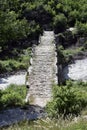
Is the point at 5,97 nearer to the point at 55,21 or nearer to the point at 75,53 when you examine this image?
the point at 75,53

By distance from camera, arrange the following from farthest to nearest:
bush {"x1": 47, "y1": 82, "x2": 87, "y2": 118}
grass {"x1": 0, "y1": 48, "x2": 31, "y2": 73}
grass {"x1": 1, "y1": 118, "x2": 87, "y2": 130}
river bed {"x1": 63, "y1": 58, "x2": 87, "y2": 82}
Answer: grass {"x1": 0, "y1": 48, "x2": 31, "y2": 73}
river bed {"x1": 63, "y1": 58, "x2": 87, "y2": 82}
bush {"x1": 47, "y1": 82, "x2": 87, "y2": 118}
grass {"x1": 1, "y1": 118, "x2": 87, "y2": 130}

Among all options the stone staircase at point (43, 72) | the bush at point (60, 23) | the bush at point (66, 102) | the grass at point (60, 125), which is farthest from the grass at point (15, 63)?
the grass at point (60, 125)

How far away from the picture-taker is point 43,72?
28.9 metres

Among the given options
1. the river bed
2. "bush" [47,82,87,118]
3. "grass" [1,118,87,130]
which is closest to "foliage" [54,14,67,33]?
the river bed

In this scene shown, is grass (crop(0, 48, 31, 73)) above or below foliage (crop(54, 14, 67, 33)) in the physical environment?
below

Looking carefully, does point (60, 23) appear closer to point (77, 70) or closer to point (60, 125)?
point (77, 70)

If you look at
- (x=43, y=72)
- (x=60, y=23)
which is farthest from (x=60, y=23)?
(x=43, y=72)

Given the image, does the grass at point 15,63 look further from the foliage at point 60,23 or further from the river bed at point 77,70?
the foliage at point 60,23

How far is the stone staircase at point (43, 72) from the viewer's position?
24266mm

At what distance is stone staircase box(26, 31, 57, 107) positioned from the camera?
2427 cm

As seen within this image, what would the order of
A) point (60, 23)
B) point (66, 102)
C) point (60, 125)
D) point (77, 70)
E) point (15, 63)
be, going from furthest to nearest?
point (60, 23) → point (15, 63) → point (77, 70) → point (66, 102) → point (60, 125)

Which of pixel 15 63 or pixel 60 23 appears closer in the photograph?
pixel 15 63

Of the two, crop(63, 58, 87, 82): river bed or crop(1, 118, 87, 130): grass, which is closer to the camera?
crop(1, 118, 87, 130): grass

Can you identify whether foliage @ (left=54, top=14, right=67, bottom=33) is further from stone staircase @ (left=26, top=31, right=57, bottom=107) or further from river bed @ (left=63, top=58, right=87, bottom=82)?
river bed @ (left=63, top=58, right=87, bottom=82)
